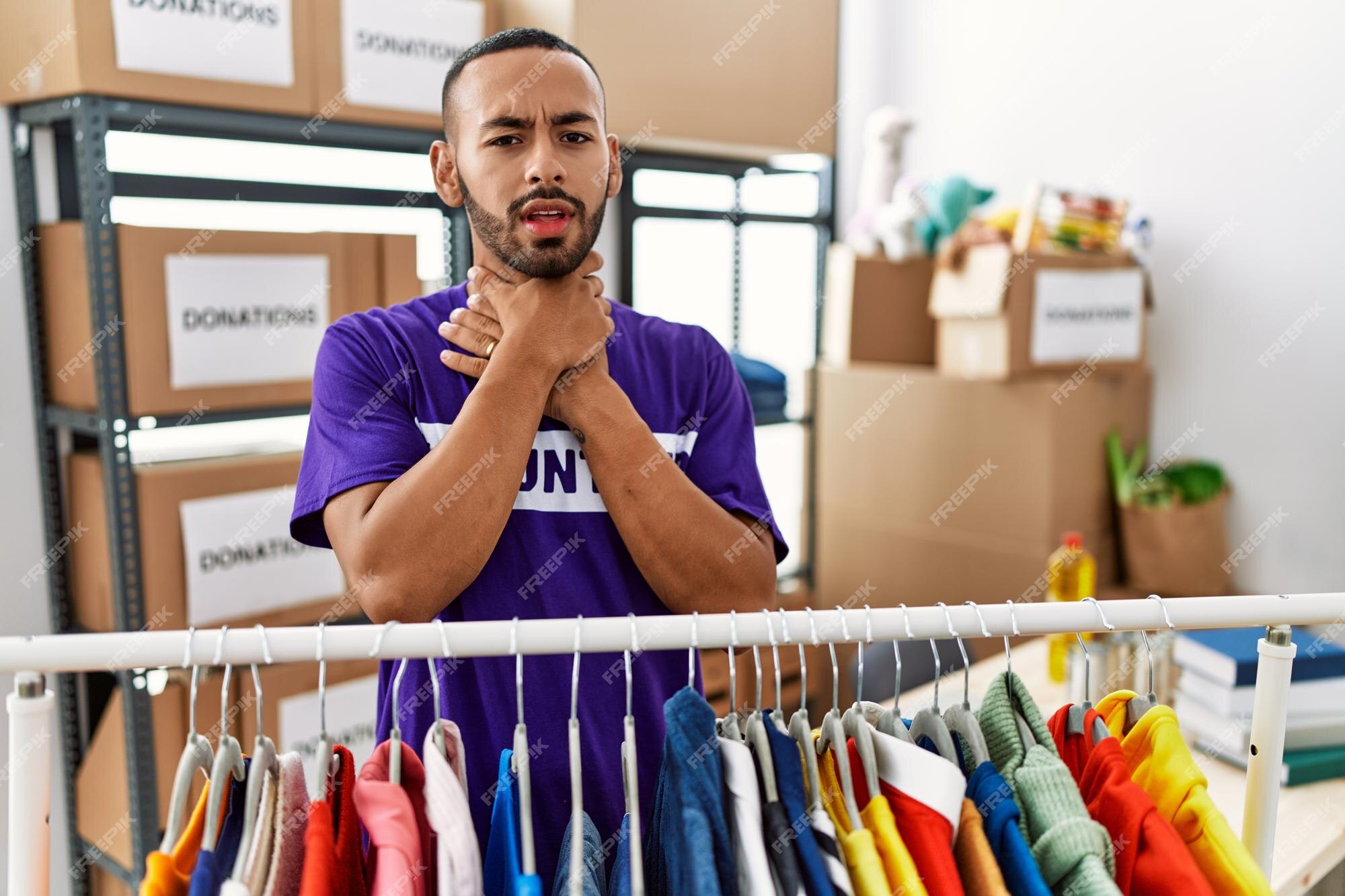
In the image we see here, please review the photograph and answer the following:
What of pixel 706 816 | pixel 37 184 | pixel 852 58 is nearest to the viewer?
pixel 706 816

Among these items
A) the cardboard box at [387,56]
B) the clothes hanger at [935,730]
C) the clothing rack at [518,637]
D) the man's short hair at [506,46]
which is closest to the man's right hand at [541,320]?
the man's short hair at [506,46]

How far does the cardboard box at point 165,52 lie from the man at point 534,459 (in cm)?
81

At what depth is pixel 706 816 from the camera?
719 mm

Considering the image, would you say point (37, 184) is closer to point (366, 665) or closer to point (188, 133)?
point (188, 133)

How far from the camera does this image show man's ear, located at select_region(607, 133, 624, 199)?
1155 millimetres

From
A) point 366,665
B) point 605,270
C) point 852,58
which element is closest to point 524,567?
point 366,665

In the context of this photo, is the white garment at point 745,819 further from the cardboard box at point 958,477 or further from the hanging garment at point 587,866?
the cardboard box at point 958,477

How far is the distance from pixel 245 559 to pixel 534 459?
1.04m

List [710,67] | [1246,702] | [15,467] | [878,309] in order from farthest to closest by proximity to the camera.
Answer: [878,309], [710,67], [15,467], [1246,702]

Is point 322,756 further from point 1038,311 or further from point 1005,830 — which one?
point 1038,311

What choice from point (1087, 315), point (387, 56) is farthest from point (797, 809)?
point (1087, 315)

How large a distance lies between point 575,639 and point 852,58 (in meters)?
2.86

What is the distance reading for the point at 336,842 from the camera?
0.73m

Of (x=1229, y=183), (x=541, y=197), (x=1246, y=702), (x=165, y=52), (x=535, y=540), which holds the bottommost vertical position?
(x=1246, y=702)
